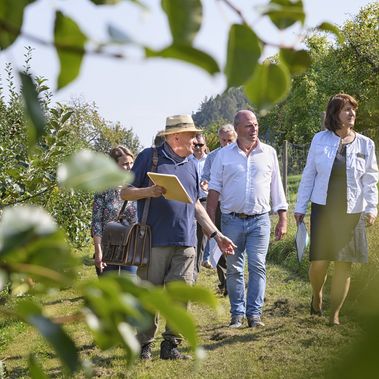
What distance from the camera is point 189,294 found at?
557mm

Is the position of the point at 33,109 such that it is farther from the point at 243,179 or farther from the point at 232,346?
the point at 243,179

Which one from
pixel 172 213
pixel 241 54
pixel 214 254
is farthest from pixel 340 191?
pixel 241 54

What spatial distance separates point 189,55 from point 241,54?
9 cm

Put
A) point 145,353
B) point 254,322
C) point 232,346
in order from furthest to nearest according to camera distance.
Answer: point 254,322, point 232,346, point 145,353

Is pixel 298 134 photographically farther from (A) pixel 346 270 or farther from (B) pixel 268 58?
(B) pixel 268 58

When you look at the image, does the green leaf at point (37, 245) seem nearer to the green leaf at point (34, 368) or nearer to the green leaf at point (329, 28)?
the green leaf at point (34, 368)

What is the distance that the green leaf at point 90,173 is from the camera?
0.51 metres

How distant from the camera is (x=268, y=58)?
2.15 feet

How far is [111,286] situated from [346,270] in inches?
229

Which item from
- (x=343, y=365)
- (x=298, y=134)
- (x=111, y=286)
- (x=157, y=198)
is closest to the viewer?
(x=343, y=365)

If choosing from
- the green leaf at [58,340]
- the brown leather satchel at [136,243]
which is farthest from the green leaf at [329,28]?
the brown leather satchel at [136,243]

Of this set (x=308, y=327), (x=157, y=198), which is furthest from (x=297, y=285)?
(x=157, y=198)

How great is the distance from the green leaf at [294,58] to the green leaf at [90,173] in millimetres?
243

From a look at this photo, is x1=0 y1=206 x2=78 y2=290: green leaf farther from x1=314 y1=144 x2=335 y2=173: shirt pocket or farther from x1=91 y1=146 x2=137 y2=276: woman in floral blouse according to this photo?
x1=91 y1=146 x2=137 y2=276: woman in floral blouse
